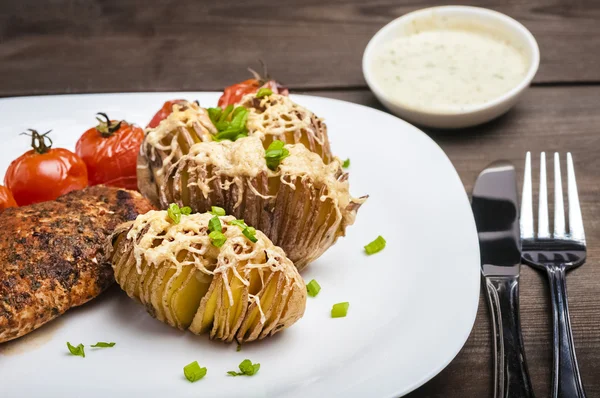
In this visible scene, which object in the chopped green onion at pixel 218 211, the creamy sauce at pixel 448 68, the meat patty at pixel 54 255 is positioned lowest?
the creamy sauce at pixel 448 68

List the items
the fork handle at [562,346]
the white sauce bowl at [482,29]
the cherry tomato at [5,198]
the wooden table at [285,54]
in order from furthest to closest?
the wooden table at [285,54]
the white sauce bowl at [482,29]
the cherry tomato at [5,198]
the fork handle at [562,346]

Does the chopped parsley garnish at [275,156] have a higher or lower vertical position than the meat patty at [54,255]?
higher

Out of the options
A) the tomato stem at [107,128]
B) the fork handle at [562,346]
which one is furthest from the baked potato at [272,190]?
the fork handle at [562,346]

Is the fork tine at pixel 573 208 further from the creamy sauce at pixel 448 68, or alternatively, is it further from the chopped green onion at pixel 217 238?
the chopped green onion at pixel 217 238

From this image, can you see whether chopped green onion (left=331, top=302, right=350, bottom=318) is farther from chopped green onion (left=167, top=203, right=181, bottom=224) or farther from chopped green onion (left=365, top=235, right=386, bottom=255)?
chopped green onion (left=167, top=203, right=181, bottom=224)

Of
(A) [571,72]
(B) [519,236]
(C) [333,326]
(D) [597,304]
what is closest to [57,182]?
(C) [333,326]

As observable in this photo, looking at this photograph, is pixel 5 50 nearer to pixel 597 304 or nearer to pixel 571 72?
pixel 571 72
